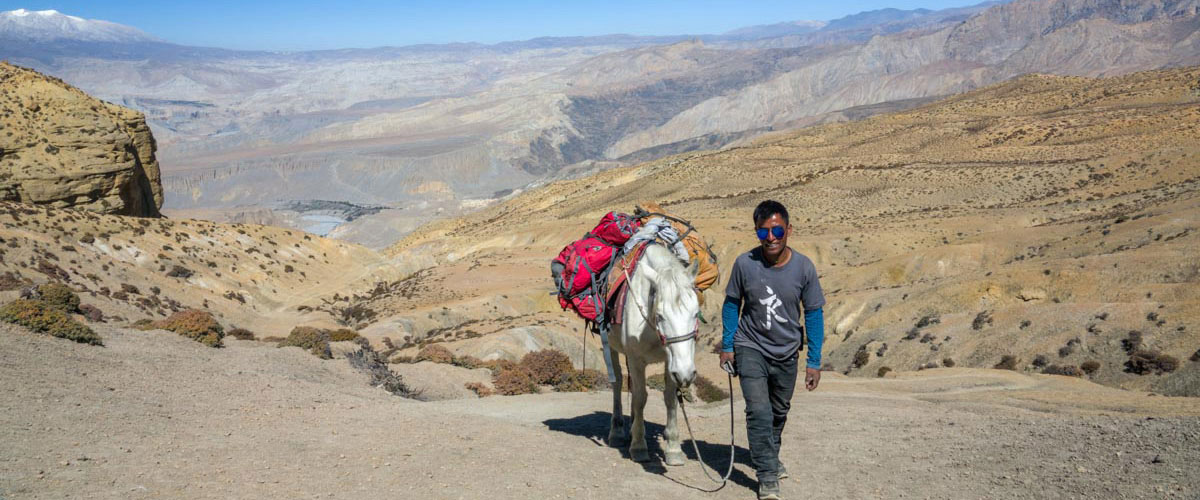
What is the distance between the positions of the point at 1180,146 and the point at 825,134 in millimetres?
38764

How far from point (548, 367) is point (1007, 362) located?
11.8m

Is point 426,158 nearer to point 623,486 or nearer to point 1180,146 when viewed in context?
point 1180,146

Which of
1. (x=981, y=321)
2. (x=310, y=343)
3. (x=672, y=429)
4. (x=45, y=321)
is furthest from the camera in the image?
(x=981, y=321)

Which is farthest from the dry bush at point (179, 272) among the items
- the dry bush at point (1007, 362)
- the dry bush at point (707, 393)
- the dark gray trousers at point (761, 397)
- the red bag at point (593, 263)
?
the dark gray trousers at point (761, 397)

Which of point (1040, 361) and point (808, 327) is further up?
point (808, 327)

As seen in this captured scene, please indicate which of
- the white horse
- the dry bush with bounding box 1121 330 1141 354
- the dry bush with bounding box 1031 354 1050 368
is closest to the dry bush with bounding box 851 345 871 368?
the dry bush with bounding box 1031 354 1050 368

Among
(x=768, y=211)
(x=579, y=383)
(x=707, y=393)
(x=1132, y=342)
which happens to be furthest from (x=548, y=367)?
(x=1132, y=342)

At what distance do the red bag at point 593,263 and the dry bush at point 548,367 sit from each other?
8628 millimetres

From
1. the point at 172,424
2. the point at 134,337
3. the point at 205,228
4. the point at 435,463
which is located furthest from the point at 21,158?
the point at 435,463

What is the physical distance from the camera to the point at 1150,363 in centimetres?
1683

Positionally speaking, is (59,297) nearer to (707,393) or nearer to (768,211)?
(707,393)

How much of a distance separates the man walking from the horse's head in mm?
298

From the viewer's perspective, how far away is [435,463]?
23.9 feet

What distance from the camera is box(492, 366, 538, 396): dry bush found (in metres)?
16.0
